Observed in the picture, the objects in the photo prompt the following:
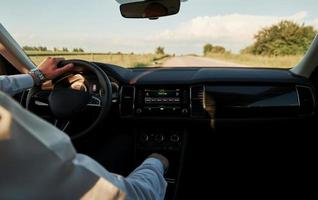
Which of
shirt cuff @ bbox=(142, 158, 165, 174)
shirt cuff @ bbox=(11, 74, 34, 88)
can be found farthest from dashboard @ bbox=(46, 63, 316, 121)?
shirt cuff @ bbox=(142, 158, 165, 174)

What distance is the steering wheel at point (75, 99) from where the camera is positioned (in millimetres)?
3537

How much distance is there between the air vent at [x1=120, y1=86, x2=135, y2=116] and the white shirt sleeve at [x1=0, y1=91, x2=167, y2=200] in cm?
248

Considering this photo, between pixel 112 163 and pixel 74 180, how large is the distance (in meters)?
2.59

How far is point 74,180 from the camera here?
5.05 ft

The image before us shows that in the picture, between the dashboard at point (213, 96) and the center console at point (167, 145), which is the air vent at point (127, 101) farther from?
the center console at point (167, 145)

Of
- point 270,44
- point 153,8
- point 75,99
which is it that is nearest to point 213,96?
point 153,8

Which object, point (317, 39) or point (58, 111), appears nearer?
point (58, 111)

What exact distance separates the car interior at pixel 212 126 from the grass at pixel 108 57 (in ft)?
0.47

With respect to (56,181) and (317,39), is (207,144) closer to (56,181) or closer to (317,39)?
(317,39)

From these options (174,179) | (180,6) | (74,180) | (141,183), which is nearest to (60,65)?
(180,6)

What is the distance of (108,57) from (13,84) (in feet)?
4.97

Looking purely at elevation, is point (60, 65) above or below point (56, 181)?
above

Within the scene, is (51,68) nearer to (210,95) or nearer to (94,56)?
(94,56)

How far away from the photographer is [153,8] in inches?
136
